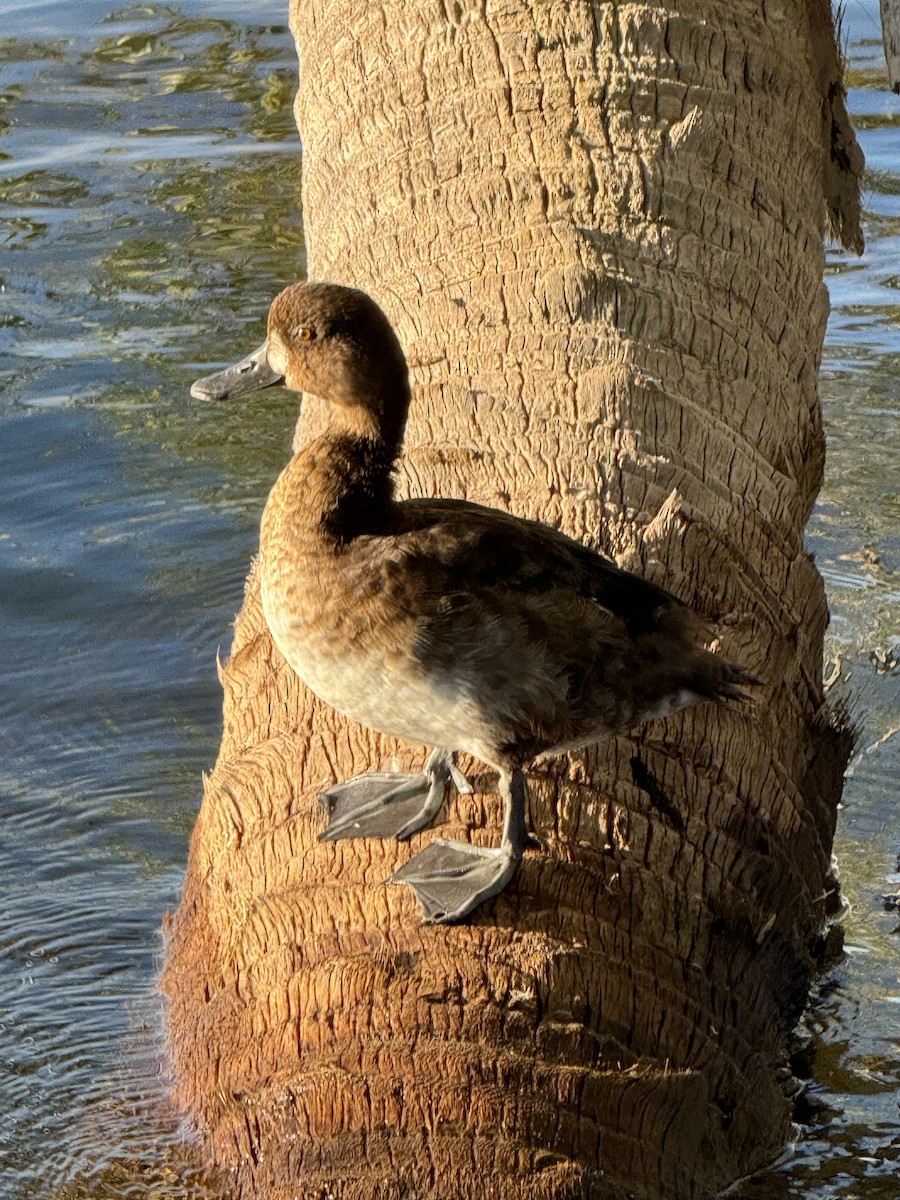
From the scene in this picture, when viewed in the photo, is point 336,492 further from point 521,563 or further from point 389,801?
point 389,801

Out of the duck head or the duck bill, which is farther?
the duck bill

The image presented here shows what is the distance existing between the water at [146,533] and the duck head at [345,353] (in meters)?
1.56

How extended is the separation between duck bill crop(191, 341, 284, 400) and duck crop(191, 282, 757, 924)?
18 cm

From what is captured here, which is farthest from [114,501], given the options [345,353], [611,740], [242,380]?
[611,740]

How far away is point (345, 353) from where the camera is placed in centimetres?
352

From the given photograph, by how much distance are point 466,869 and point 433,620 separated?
1.61ft

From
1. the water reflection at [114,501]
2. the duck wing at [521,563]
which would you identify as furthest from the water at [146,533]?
the duck wing at [521,563]

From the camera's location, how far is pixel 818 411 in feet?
15.6

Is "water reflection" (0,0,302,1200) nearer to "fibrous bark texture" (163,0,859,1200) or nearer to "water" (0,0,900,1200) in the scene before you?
"water" (0,0,900,1200)

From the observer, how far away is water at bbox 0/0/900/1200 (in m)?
4.09

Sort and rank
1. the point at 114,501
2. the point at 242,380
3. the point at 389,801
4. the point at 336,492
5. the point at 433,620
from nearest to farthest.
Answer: the point at 433,620 → the point at 336,492 → the point at 389,801 → the point at 242,380 → the point at 114,501

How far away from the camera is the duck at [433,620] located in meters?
3.30

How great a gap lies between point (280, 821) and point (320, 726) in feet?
0.88

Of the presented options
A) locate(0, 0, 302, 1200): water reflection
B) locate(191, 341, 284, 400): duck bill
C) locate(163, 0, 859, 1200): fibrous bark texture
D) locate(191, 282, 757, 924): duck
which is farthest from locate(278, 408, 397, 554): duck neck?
locate(0, 0, 302, 1200): water reflection
